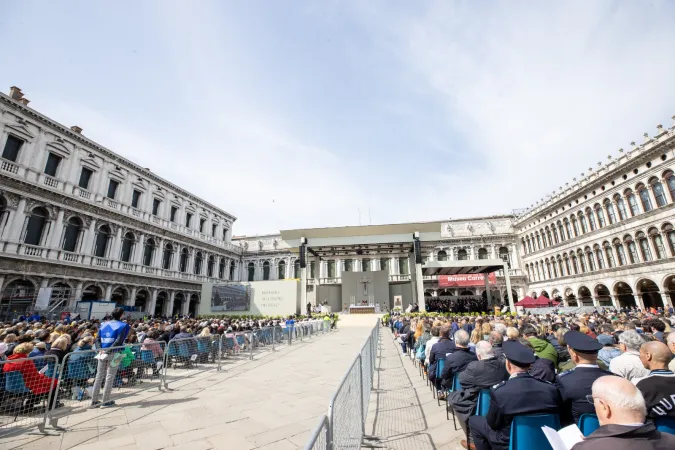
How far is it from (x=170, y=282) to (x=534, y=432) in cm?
3560

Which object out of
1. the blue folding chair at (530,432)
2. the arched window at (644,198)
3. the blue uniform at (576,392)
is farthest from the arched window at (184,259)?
the arched window at (644,198)

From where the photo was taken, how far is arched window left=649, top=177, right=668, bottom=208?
22564 millimetres

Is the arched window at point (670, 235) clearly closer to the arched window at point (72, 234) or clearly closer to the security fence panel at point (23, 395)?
the security fence panel at point (23, 395)

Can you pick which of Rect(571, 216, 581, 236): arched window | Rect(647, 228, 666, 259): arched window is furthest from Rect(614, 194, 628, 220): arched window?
Rect(571, 216, 581, 236): arched window

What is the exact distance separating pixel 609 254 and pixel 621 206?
429 centimetres

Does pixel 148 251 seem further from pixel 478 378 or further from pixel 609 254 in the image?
pixel 609 254

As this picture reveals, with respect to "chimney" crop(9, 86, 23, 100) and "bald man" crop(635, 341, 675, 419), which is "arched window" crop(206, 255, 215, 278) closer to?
"chimney" crop(9, 86, 23, 100)

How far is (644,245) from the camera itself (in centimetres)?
2423

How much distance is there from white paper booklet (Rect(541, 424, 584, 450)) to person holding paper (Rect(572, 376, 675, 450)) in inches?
7.7

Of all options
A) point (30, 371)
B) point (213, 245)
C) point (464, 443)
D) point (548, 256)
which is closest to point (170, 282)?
point (213, 245)

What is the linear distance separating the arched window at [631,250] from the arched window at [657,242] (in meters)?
1.70

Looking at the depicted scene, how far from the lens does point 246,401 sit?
591cm

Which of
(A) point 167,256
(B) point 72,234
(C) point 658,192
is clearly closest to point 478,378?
(C) point 658,192

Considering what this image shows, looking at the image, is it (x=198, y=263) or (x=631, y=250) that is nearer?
(x=631, y=250)
